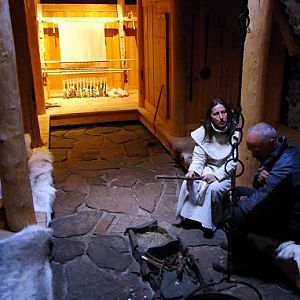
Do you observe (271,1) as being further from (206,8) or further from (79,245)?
(79,245)

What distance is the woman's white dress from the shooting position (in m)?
3.52

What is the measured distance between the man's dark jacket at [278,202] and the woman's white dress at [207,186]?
58cm

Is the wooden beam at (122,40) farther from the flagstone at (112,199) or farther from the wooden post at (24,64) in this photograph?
the flagstone at (112,199)

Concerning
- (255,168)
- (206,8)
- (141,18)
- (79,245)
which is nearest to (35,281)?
(79,245)

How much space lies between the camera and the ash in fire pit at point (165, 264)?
2.83m

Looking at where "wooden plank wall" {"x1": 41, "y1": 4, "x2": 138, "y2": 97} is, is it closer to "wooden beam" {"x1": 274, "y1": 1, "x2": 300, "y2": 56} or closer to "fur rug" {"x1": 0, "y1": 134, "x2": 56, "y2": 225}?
"fur rug" {"x1": 0, "y1": 134, "x2": 56, "y2": 225}

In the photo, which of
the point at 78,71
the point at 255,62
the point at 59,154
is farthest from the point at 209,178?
the point at 78,71

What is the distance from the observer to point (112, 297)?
287 cm

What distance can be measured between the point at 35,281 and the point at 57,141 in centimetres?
459

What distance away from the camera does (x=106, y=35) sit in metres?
9.00

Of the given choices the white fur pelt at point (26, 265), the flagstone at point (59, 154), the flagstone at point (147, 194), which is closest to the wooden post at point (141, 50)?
the flagstone at point (59, 154)

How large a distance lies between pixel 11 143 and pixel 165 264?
1.61 metres

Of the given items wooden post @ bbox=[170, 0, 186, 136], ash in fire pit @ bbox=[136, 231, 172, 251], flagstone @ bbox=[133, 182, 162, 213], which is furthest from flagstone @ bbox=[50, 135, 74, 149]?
ash in fire pit @ bbox=[136, 231, 172, 251]

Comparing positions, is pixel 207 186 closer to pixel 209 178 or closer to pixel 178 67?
pixel 209 178
